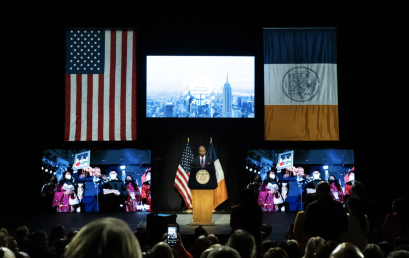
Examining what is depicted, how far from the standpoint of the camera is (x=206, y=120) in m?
9.99

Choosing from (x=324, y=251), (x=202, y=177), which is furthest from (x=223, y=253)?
(x=202, y=177)

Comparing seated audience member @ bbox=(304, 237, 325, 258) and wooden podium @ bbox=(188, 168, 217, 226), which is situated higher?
seated audience member @ bbox=(304, 237, 325, 258)

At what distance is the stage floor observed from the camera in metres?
7.16

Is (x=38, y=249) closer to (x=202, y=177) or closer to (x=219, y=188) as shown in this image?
(x=202, y=177)

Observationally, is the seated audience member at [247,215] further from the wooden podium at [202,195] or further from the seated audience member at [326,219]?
the wooden podium at [202,195]

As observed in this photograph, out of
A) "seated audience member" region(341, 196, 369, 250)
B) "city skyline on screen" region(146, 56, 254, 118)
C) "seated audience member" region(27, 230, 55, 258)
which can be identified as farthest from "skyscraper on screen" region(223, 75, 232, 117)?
"seated audience member" region(27, 230, 55, 258)

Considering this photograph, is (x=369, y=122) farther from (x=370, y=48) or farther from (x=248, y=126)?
(x=248, y=126)

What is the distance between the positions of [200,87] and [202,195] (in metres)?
3.19

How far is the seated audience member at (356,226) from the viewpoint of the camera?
357 centimetres

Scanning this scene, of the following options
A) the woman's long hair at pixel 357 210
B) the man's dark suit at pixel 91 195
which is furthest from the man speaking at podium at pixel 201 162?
the woman's long hair at pixel 357 210

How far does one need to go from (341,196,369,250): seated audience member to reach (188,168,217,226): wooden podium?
3589 mm

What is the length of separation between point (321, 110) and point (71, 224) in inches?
237

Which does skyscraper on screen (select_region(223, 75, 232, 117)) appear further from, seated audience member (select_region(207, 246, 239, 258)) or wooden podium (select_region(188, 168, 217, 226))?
seated audience member (select_region(207, 246, 239, 258))

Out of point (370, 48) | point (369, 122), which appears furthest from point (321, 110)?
point (370, 48)
